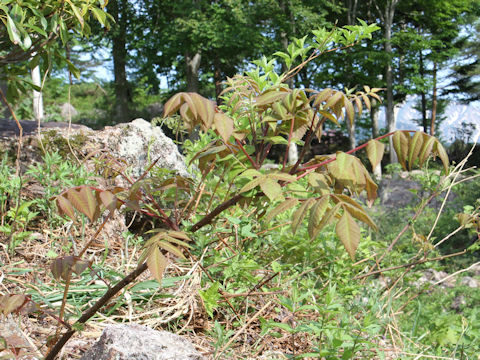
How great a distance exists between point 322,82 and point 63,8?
24393 mm

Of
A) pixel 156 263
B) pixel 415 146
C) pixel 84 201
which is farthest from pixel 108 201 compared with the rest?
pixel 415 146

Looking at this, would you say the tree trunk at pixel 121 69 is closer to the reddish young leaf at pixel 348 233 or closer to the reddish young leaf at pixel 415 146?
the reddish young leaf at pixel 415 146

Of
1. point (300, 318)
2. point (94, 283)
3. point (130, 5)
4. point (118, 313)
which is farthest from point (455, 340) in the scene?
point (130, 5)

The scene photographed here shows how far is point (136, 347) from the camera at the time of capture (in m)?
1.13

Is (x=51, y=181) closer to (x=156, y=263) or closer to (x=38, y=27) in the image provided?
(x=38, y=27)

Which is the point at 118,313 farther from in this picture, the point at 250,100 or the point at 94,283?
the point at 250,100

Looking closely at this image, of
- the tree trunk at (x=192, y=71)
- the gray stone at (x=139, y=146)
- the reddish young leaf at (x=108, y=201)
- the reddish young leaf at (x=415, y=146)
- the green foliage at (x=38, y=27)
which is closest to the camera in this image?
the reddish young leaf at (x=108, y=201)

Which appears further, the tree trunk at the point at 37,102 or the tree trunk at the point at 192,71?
the tree trunk at the point at 192,71

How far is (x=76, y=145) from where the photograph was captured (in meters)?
3.12

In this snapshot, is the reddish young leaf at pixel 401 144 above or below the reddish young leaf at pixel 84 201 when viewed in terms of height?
above

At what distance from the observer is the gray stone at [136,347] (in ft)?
3.62

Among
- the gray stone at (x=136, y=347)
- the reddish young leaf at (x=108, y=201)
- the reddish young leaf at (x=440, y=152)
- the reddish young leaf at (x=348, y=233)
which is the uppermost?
the reddish young leaf at (x=440, y=152)

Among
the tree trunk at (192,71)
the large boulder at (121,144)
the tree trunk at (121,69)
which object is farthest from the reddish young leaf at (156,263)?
the tree trunk at (121,69)

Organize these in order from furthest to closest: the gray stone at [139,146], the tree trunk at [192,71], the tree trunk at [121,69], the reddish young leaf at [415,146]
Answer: the tree trunk at [121,69]
the tree trunk at [192,71]
the gray stone at [139,146]
the reddish young leaf at [415,146]
